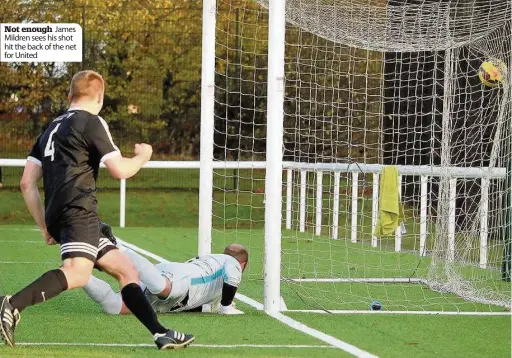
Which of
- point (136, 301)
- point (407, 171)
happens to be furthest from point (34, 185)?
point (407, 171)

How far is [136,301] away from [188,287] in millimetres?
1596

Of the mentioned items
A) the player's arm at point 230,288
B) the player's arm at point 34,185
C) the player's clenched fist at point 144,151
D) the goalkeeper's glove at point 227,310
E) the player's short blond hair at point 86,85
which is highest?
A: the player's short blond hair at point 86,85

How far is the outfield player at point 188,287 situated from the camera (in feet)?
29.5

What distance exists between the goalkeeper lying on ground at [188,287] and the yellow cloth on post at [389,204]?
77.1 inches

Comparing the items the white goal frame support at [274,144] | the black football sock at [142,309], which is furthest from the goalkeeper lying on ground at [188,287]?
the black football sock at [142,309]

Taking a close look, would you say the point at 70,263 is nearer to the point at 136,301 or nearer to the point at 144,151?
the point at 136,301

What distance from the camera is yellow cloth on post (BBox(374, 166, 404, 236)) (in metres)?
11.0

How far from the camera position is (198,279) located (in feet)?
29.9

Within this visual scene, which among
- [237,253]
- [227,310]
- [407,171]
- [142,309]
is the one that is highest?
[407,171]

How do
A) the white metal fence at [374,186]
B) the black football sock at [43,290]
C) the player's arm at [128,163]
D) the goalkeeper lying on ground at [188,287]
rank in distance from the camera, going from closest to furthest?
the player's arm at [128,163] < the black football sock at [43,290] < the goalkeeper lying on ground at [188,287] < the white metal fence at [374,186]

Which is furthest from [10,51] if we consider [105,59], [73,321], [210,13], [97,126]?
[97,126]

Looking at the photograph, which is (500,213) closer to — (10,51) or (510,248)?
(510,248)

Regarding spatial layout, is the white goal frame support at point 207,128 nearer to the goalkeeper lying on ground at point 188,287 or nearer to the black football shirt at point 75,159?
the goalkeeper lying on ground at point 188,287

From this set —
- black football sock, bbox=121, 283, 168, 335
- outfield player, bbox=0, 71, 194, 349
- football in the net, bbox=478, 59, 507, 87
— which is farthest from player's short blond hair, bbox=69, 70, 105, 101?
football in the net, bbox=478, 59, 507, 87
